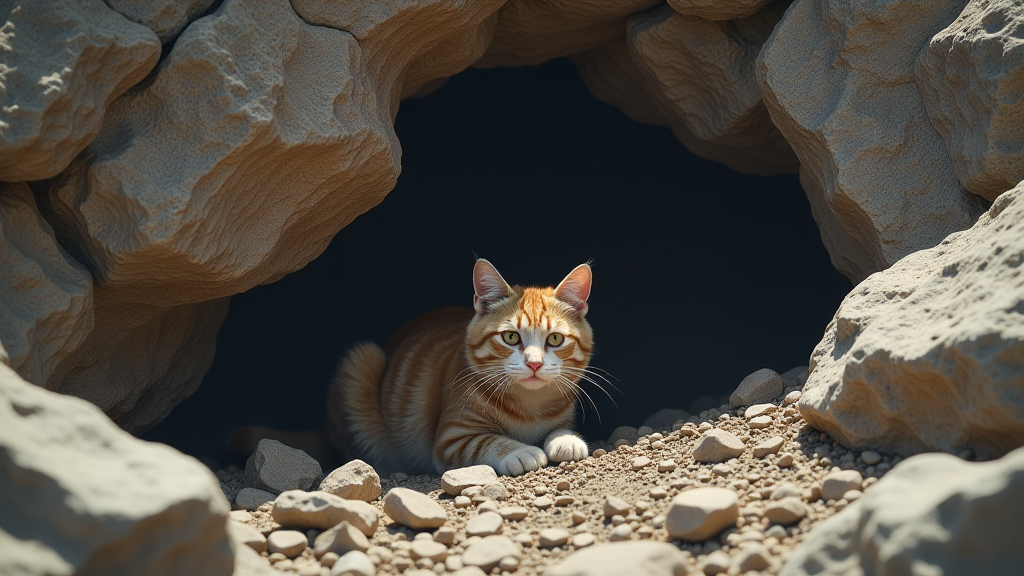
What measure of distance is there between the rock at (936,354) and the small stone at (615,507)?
77cm

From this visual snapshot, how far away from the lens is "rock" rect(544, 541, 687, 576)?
1.92 metres

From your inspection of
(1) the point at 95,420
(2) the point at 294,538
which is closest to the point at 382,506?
(2) the point at 294,538

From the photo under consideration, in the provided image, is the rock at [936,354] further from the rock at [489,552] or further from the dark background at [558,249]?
the dark background at [558,249]

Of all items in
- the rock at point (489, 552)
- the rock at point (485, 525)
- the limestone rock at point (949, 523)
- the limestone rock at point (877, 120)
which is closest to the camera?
the limestone rock at point (949, 523)

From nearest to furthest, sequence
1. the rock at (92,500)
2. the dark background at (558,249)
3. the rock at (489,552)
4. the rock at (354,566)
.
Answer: the rock at (92,500) < the rock at (354,566) < the rock at (489,552) < the dark background at (558,249)

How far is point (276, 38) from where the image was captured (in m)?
3.09

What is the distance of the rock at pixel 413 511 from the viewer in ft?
8.62

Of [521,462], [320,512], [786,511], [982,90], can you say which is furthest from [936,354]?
[320,512]

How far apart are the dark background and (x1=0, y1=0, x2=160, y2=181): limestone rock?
341 cm

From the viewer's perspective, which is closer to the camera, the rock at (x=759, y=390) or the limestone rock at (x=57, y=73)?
the limestone rock at (x=57, y=73)

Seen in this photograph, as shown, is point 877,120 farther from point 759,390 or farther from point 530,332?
point 530,332

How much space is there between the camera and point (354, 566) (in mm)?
2221

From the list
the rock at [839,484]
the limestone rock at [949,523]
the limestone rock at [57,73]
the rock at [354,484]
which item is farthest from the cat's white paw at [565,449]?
the limestone rock at [57,73]

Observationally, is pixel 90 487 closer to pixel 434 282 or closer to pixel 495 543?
pixel 495 543
